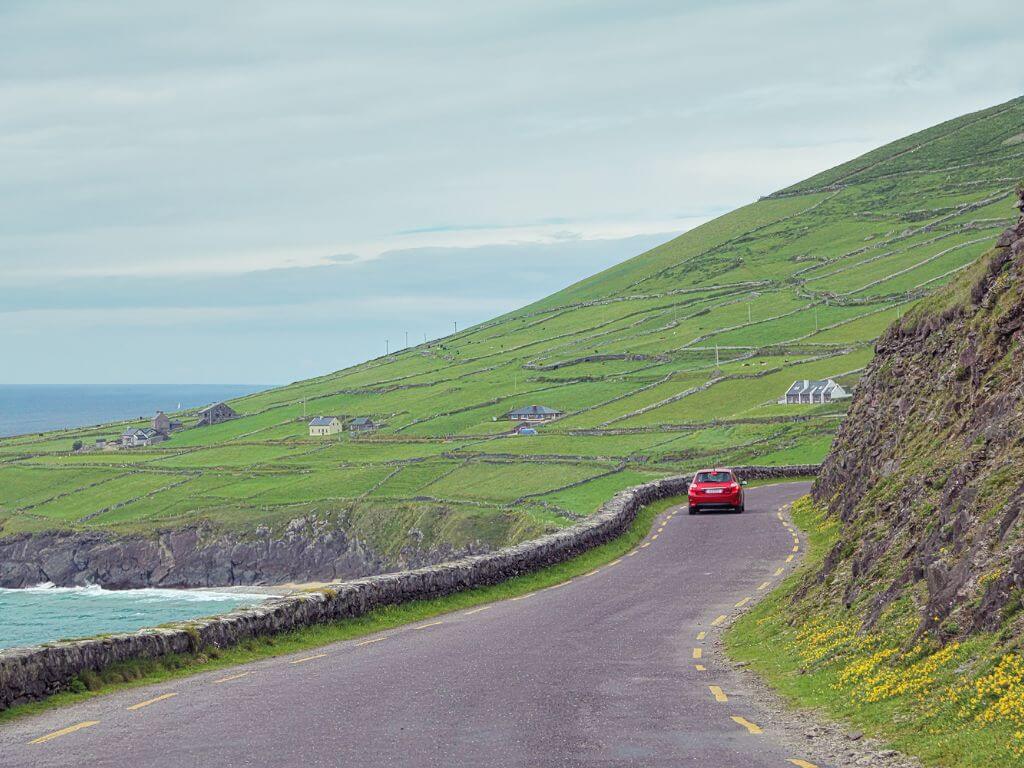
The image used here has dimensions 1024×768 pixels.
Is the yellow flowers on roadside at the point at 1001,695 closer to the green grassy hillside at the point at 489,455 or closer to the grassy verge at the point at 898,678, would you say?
the grassy verge at the point at 898,678

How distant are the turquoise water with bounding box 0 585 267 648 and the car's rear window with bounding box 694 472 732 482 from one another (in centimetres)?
5154

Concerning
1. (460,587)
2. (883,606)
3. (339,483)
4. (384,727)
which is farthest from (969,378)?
(339,483)

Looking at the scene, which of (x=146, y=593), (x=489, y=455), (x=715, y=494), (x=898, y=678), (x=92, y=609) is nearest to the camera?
(x=898, y=678)

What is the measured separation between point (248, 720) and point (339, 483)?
418 feet

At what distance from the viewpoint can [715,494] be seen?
5447cm

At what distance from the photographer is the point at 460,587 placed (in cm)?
3219

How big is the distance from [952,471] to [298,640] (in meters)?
13.4

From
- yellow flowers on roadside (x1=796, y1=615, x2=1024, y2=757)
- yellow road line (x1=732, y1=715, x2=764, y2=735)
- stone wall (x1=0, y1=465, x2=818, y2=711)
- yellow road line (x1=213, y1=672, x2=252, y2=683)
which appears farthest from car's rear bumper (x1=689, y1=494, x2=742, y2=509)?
yellow road line (x1=732, y1=715, x2=764, y2=735)

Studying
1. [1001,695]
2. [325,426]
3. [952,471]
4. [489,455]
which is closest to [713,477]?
[952,471]

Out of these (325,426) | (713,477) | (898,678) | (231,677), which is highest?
(325,426)

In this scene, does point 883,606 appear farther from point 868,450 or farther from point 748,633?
point 868,450

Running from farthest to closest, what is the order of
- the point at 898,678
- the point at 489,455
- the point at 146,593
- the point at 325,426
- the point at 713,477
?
the point at 325,426 → the point at 489,455 → the point at 146,593 → the point at 713,477 → the point at 898,678

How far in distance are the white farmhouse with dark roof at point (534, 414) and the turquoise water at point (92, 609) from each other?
58.3 m

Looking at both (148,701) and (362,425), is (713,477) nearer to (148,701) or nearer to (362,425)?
(148,701)
